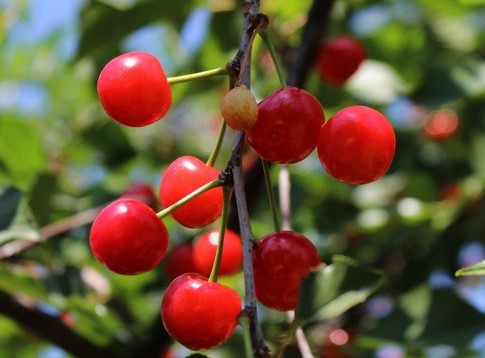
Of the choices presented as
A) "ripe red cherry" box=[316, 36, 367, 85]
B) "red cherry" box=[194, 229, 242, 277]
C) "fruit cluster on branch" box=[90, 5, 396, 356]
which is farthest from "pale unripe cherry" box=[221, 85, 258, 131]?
"ripe red cherry" box=[316, 36, 367, 85]

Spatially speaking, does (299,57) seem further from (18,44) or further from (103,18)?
(18,44)

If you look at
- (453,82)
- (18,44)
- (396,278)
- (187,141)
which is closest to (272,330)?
(396,278)

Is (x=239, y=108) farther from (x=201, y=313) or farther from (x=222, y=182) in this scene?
(x=201, y=313)

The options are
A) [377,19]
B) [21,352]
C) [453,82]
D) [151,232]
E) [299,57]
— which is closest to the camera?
[151,232]

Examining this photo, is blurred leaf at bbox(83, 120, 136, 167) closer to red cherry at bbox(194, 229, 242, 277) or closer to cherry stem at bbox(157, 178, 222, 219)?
red cherry at bbox(194, 229, 242, 277)

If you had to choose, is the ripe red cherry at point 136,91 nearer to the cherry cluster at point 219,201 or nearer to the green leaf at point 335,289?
the cherry cluster at point 219,201

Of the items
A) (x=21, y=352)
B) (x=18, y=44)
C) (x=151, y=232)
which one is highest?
(x=18, y=44)
